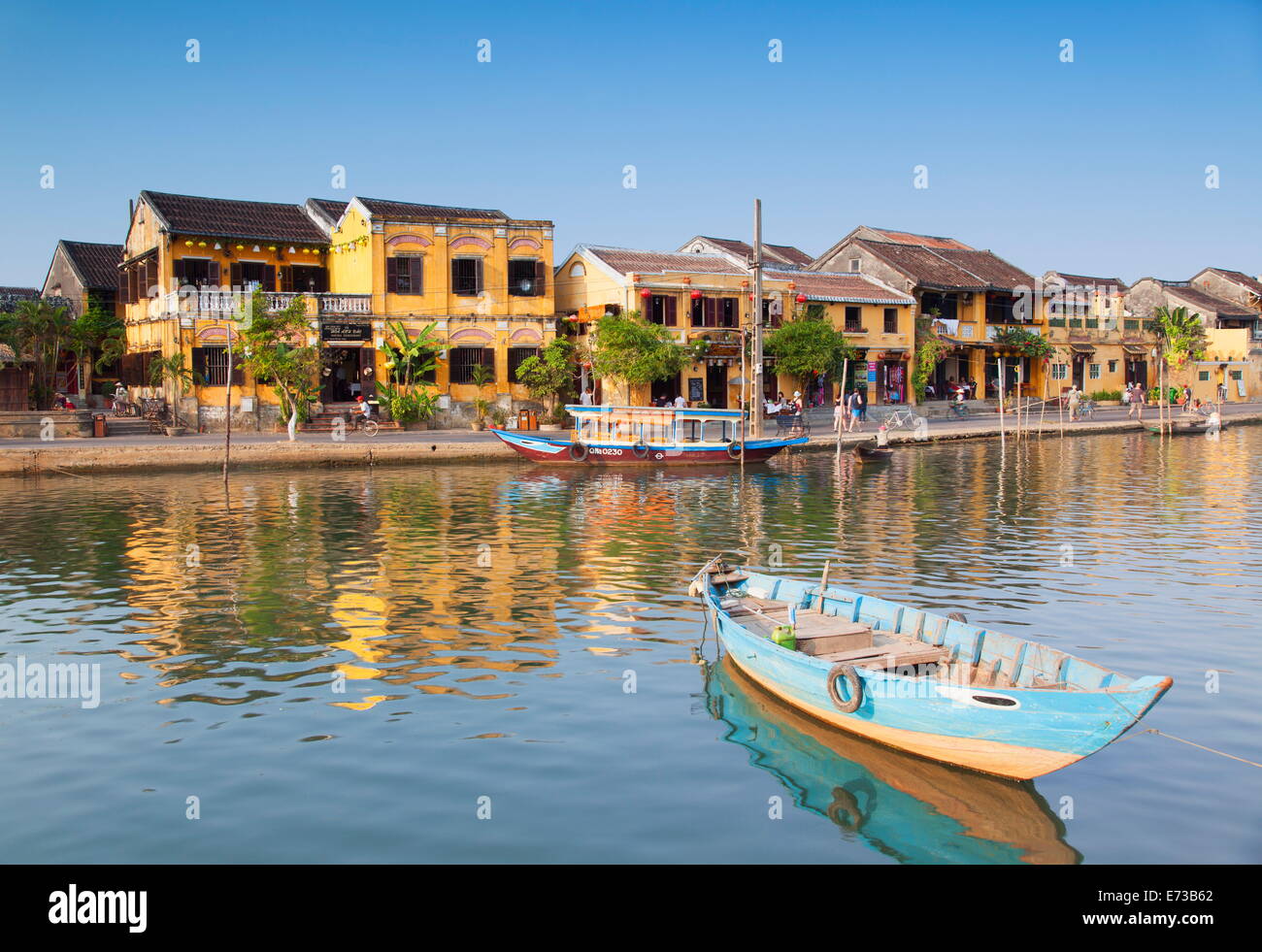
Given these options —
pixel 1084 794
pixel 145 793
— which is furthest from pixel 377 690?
pixel 1084 794

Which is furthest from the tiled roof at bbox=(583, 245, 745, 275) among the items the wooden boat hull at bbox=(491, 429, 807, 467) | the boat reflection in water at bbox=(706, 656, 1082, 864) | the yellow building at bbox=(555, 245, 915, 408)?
the boat reflection in water at bbox=(706, 656, 1082, 864)

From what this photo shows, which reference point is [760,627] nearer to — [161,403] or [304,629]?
[304,629]

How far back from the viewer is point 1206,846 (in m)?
7.96

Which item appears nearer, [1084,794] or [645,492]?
[1084,794]

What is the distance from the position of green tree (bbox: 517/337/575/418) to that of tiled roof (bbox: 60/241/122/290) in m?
21.4

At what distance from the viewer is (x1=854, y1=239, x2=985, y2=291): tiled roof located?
53.6 m

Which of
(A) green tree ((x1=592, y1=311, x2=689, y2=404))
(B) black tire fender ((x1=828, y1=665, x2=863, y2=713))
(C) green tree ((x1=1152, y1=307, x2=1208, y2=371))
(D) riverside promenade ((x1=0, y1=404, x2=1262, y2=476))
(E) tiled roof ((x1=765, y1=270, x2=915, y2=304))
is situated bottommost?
(B) black tire fender ((x1=828, y1=665, x2=863, y2=713))

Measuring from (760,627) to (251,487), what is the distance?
21.3 m

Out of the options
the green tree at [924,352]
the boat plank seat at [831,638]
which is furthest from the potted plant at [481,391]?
the boat plank seat at [831,638]

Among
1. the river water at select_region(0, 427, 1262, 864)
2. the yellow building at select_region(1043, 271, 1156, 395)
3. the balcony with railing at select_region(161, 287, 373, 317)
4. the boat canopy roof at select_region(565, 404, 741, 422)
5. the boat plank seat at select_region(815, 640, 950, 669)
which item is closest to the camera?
the river water at select_region(0, 427, 1262, 864)

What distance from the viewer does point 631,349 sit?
41.7 m

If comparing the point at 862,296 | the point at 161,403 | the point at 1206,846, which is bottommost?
the point at 1206,846

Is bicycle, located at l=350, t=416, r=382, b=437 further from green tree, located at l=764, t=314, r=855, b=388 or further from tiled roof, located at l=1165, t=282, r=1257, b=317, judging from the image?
tiled roof, located at l=1165, t=282, r=1257, b=317

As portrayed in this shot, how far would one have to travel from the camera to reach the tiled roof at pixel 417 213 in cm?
4066
